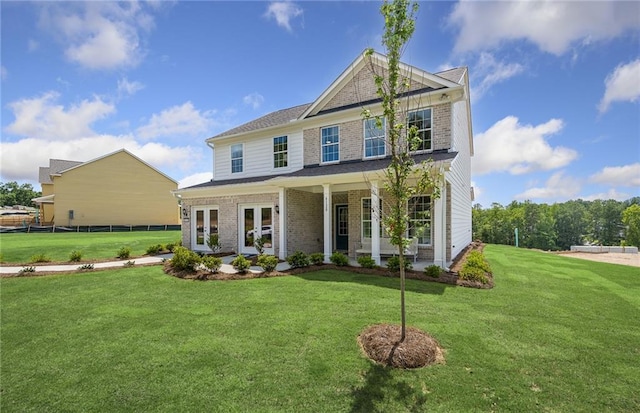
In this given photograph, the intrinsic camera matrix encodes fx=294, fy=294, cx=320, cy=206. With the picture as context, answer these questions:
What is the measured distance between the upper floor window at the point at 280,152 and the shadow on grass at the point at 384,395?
12.7 metres

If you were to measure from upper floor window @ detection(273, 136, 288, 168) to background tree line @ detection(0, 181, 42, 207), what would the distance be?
3812 inches

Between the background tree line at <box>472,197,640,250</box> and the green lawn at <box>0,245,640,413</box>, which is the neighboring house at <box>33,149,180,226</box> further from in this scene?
the background tree line at <box>472,197,640,250</box>

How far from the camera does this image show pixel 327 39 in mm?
12180

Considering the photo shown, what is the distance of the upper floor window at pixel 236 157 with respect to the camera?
17156 millimetres

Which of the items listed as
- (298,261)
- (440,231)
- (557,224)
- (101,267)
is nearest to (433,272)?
(440,231)

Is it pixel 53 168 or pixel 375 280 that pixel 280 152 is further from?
pixel 53 168

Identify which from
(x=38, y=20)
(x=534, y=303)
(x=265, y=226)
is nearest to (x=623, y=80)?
(x=534, y=303)

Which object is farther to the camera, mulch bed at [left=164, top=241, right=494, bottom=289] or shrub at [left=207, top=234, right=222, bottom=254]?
shrub at [left=207, top=234, right=222, bottom=254]

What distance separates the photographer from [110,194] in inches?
1307

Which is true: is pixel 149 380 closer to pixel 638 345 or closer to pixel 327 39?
pixel 638 345

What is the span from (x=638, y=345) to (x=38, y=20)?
1666cm

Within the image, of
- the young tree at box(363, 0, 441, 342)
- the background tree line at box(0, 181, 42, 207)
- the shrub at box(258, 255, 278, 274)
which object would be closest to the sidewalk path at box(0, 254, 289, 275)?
the shrub at box(258, 255, 278, 274)

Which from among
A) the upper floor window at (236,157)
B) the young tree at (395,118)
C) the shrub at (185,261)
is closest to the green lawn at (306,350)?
the young tree at (395,118)

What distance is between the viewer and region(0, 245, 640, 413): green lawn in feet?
11.1
